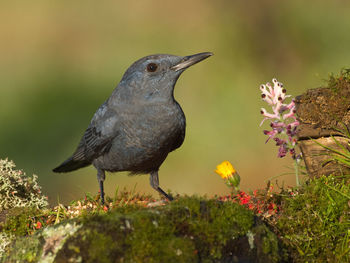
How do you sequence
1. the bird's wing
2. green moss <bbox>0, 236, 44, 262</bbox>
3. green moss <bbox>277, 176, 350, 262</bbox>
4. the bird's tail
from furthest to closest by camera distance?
1. the bird's tail
2. the bird's wing
3. green moss <bbox>277, 176, 350, 262</bbox>
4. green moss <bbox>0, 236, 44, 262</bbox>

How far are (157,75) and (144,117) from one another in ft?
1.59

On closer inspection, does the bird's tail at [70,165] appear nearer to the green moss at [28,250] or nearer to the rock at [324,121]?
the green moss at [28,250]

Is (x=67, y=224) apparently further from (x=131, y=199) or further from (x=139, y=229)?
(x=131, y=199)

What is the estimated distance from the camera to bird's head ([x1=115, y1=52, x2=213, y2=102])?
17.2 ft

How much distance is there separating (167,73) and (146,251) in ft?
7.68

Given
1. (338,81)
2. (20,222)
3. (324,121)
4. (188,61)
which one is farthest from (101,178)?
(338,81)

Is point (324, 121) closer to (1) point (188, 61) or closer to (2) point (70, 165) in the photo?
(1) point (188, 61)

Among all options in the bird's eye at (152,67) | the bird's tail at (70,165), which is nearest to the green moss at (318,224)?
the bird's eye at (152,67)

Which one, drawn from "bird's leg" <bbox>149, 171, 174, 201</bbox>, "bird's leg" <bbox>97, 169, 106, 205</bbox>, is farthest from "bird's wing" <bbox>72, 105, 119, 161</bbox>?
"bird's leg" <bbox>149, 171, 174, 201</bbox>

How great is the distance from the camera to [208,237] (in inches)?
144

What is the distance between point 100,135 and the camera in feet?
18.7

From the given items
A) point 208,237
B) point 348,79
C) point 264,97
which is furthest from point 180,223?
point 348,79

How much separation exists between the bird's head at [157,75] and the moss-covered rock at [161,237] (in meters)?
1.71

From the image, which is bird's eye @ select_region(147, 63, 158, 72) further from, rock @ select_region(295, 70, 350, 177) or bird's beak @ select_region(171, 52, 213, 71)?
rock @ select_region(295, 70, 350, 177)
